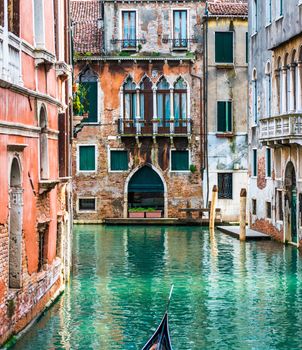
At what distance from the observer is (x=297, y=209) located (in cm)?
2180

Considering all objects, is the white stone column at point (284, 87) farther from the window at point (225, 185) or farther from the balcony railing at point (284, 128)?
the window at point (225, 185)

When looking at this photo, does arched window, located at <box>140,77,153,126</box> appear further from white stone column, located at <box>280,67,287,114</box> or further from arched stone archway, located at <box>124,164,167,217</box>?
white stone column, located at <box>280,67,287,114</box>

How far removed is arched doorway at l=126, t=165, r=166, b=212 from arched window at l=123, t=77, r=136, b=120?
1771mm

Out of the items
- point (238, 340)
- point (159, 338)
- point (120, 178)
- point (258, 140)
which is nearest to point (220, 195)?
point (120, 178)

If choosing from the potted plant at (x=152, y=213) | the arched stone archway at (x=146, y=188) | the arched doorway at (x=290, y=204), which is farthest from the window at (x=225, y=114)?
the arched doorway at (x=290, y=204)

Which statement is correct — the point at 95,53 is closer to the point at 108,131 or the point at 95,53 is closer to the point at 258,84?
the point at 108,131

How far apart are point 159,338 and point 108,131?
75.0 feet

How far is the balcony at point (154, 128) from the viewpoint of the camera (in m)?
31.0

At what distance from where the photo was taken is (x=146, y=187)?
3147 cm

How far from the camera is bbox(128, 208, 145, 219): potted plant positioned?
3073 centimetres

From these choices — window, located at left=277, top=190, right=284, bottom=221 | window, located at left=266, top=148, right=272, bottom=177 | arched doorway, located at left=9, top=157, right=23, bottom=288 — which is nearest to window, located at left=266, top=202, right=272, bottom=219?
window, located at left=266, top=148, right=272, bottom=177

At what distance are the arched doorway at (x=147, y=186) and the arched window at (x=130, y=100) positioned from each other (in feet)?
5.81

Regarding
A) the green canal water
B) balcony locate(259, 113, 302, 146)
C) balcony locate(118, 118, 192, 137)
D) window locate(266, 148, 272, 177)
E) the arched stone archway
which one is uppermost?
balcony locate(118, 118, 192, 137)

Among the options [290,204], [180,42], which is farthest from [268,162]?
[180,42]
